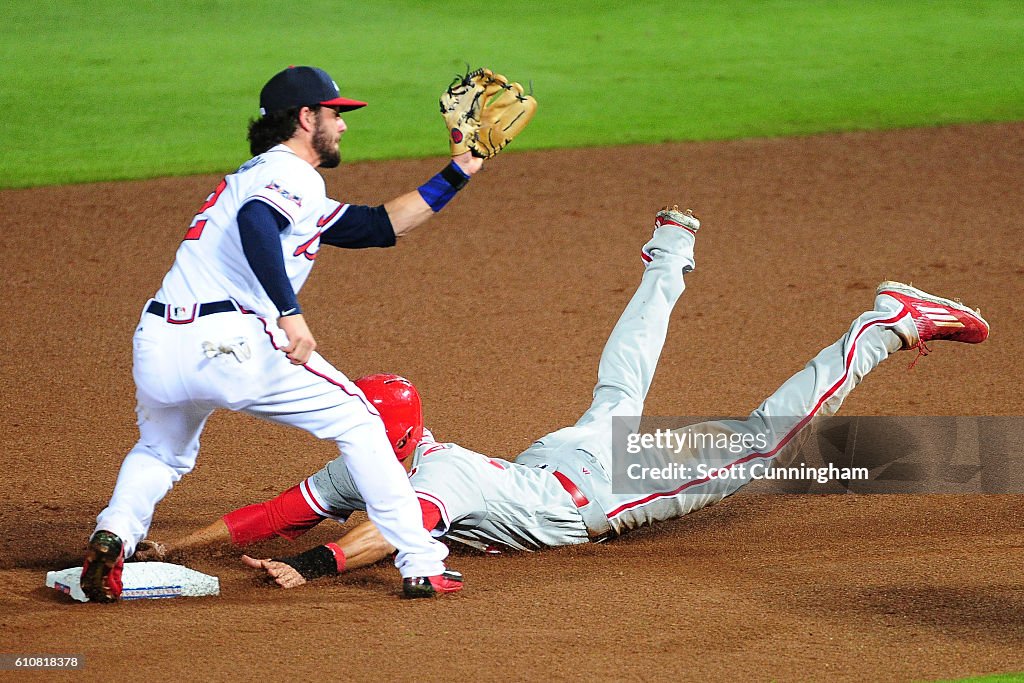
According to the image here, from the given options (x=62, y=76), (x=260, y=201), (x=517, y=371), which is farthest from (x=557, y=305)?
(x=62, y=76)

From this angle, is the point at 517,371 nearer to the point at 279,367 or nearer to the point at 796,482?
the point at 796,482

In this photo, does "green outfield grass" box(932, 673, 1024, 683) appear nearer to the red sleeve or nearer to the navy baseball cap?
the red sleeve

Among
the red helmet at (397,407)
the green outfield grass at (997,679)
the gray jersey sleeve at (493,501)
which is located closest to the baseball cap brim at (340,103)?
the red helmet at (397,407)

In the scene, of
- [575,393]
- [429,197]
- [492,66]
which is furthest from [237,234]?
[492,66]

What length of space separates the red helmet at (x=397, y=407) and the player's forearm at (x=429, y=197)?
1.50 ft

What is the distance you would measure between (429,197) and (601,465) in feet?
3.30

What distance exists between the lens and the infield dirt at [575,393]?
327 cm

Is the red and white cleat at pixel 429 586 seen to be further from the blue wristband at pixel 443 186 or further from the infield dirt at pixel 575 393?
the blue wristband at pixel 443 186

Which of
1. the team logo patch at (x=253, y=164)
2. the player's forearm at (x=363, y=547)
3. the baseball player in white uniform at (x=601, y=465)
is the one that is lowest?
the player's forearm at (x=363, y=547)

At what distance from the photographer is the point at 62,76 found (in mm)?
11422

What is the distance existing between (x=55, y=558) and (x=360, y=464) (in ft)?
3.74

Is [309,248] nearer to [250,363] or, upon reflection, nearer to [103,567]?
[250,363]

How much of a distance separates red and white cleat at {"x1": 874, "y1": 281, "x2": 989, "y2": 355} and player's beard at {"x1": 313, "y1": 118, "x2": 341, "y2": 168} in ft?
6.68

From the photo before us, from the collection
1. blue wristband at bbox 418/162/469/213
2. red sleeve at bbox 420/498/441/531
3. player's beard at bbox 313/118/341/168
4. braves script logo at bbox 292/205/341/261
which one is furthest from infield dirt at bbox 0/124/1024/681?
player's beard at bbox 313/118/341/168
